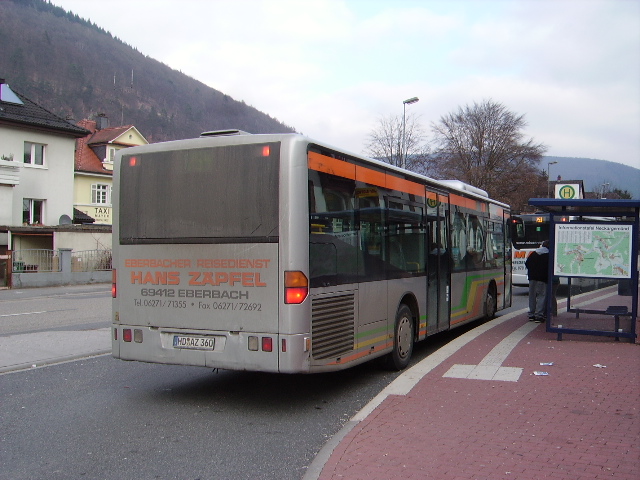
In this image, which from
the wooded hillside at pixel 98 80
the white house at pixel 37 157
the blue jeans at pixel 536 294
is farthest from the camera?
the wooded hillside at pixel 98 80

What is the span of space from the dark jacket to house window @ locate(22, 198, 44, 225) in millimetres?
32096

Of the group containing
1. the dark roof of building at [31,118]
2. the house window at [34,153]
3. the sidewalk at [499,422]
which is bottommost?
the sidewalk at [499,422]

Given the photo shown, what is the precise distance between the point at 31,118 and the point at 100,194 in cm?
1283

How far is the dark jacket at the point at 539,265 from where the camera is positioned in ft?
43.4

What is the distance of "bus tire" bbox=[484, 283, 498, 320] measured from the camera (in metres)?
13.4

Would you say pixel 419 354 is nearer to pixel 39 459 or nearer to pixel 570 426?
pixel 570 426

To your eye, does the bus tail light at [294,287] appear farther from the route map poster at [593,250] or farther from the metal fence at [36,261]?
the metal fence at [36,261]

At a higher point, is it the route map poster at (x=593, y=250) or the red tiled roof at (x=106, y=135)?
the red tiled roof at (x=106, y=135)

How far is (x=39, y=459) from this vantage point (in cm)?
530

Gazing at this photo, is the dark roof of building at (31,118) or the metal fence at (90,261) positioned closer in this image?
the metal fence at (90,261)

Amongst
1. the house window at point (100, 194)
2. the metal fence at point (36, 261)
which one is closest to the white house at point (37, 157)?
the metal fence at point (36, 261)

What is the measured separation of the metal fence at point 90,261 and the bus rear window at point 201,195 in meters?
25.1

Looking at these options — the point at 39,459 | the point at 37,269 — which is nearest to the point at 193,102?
the point at 37,269

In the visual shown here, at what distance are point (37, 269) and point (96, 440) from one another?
25.1 m
